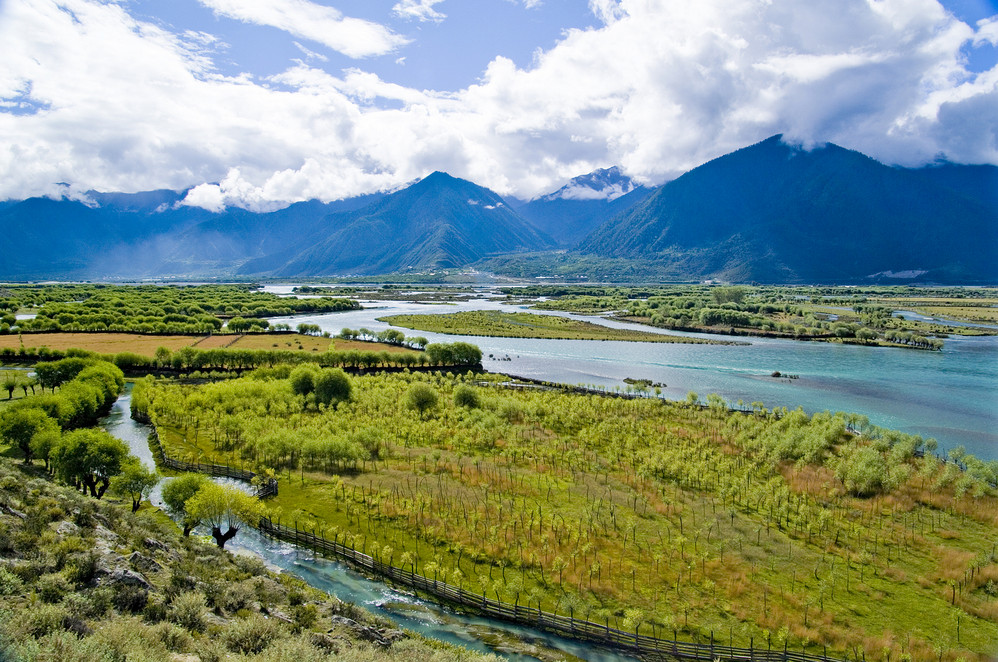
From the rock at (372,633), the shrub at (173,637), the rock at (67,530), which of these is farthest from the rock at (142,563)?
the rock at (372,633)

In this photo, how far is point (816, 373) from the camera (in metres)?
110

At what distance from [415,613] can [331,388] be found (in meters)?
49.6

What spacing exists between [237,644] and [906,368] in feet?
443

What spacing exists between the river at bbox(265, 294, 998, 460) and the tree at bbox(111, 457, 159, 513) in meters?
71.9

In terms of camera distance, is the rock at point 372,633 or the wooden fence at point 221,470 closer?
the rock at point 372,633

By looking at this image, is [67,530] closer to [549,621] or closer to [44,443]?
[549,621]

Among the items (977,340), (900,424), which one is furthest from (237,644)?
(977,340)

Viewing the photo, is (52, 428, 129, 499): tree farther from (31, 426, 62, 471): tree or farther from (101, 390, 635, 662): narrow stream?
(101, 390, 635, 662): narrow stream

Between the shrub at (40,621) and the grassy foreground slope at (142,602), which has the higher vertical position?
the shrub at (40,621)

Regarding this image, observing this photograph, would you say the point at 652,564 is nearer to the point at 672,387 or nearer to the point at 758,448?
the point at 758,448

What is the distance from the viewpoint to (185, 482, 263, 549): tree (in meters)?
37.8

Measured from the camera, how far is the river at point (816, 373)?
78.9 meters

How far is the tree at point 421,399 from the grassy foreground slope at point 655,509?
0.24 metres

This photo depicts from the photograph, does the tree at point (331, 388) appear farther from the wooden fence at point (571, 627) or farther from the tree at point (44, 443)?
the wooden fence at point (571, 627)
